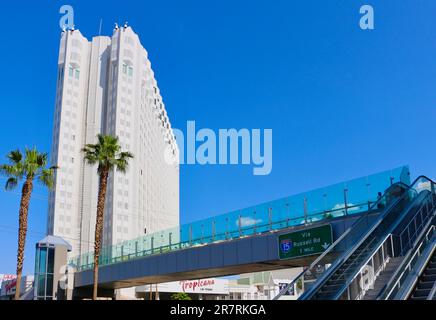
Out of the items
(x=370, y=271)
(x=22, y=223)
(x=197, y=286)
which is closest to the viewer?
(x=370, y=271)

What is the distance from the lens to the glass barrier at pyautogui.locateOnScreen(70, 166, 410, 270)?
24.2 metres

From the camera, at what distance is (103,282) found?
139 ft

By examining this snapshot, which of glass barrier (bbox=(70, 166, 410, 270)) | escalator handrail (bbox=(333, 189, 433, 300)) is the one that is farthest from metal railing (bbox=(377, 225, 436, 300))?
glass barrier (bbox=(70, 166, 410, 270))

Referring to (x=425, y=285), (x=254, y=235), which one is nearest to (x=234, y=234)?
(x=254, y=235)

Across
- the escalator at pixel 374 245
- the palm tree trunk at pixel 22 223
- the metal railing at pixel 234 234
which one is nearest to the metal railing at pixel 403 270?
the escalator at pixel 374 245

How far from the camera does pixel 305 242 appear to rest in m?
25.7

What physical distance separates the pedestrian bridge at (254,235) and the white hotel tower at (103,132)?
72279 mm

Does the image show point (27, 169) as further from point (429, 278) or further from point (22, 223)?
point (429, 278)

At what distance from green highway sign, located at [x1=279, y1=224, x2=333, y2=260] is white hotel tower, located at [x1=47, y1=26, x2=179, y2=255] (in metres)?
84.6

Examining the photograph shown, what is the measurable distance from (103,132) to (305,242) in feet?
326

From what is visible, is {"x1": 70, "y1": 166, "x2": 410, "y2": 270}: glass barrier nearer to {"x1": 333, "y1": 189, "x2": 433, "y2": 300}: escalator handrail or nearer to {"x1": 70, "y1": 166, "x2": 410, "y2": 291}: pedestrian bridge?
{"x1": 70, "y1": 166, "x2": 410, "y2": 291}: pedestrian bridge

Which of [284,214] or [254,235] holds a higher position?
[284,214]

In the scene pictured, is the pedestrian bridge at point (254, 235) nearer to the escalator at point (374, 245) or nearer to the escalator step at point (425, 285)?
the escalator at point (374, 245)
